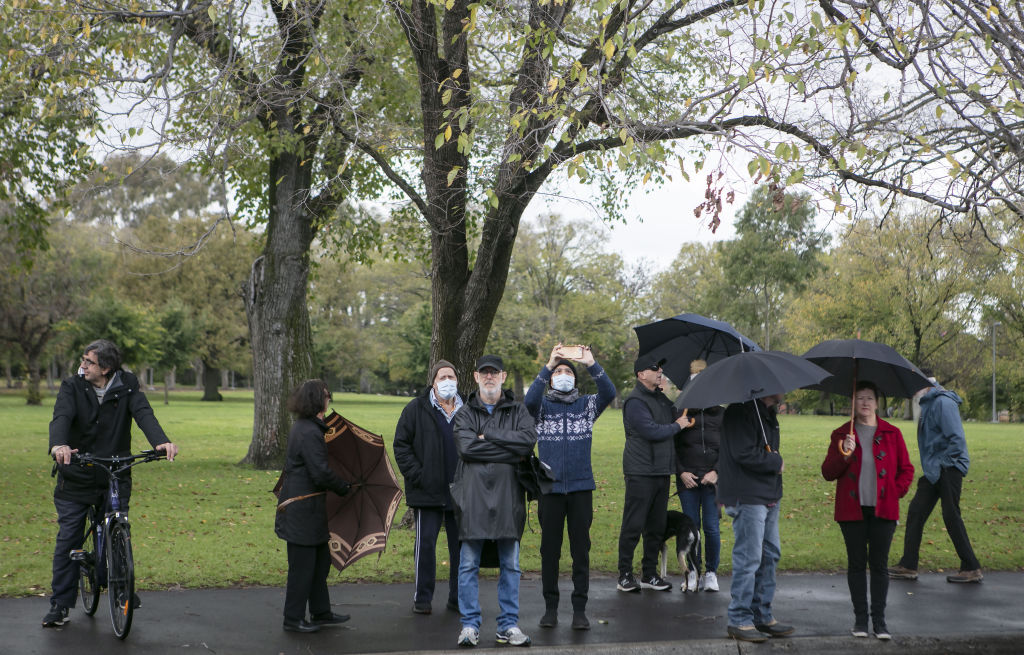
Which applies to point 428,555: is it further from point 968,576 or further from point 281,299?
point 281,299

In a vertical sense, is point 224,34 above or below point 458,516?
above

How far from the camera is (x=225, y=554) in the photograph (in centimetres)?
946

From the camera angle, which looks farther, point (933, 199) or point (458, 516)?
point (933, 199)

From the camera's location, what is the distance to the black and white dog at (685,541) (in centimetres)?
790

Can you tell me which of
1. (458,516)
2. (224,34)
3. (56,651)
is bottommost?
(56,651)

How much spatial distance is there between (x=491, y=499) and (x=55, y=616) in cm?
319

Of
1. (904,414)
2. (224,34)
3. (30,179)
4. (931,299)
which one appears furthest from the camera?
(904,414)

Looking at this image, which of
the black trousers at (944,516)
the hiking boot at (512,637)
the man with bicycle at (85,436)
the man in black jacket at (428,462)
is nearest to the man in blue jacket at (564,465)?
the hiking boot at (512,637)

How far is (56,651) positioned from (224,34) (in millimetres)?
10266

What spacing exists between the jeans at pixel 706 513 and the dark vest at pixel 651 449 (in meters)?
0.63

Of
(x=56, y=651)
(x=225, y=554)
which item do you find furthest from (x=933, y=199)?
(x=56, y=651)

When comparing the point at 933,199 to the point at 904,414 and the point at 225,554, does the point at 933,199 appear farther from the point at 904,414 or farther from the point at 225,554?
the point at 904,414

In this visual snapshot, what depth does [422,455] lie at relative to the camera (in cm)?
723

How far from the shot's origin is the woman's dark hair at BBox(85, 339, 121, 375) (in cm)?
665
